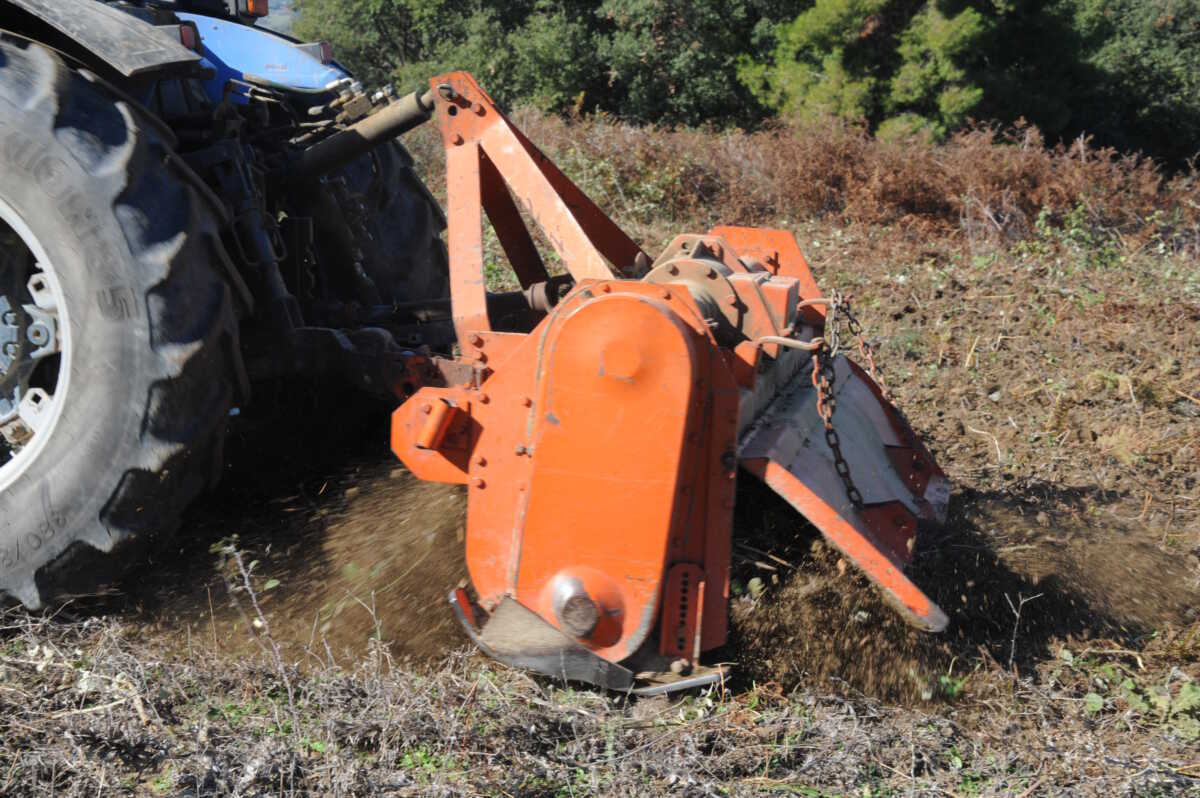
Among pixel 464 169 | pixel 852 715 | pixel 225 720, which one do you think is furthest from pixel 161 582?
pixel 852 715

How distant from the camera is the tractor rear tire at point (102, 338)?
2771 millimetres

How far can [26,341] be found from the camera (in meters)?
2.98

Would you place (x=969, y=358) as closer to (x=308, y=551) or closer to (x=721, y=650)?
(x=721, y=650)

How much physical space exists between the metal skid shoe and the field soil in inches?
7.4

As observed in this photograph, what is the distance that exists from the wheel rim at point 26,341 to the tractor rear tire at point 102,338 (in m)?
0.01

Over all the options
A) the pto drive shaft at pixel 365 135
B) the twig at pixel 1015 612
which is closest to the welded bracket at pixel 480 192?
the pto drive shaft at pixel 365 135

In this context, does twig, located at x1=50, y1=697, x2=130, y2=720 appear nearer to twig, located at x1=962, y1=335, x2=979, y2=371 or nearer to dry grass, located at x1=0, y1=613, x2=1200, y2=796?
dry grass, located at x1=0, y1=613, x2=1200, y2=796

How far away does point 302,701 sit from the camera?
2670mm

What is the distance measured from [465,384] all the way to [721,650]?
1166 mm

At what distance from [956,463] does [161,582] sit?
325cm

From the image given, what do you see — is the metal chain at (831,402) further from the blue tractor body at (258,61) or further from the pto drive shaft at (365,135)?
the blue tractor body at (258,61)

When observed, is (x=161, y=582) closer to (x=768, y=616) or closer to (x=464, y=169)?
(x=464, y=169)

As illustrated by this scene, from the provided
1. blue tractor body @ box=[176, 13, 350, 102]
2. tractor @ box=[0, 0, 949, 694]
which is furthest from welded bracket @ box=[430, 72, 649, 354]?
blue tractor body @ box=[176, 13, 350, 102]

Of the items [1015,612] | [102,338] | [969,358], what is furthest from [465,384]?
[969,358]
